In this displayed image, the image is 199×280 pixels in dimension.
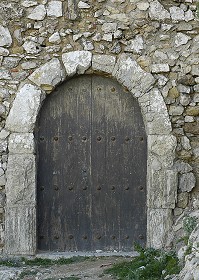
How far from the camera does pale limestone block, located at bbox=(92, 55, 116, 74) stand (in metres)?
6.42

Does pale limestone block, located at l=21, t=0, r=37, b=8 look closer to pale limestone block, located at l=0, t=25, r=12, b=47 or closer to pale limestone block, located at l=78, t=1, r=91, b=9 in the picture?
pale limestone block, located at l=0, t=25, r=12, b=47

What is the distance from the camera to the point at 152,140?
641cm

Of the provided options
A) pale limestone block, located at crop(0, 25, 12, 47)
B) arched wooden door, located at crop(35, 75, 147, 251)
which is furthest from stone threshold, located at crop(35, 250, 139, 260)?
pale limestone block, located at crop(0, 25, 12, 47)

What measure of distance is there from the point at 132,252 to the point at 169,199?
0.71m

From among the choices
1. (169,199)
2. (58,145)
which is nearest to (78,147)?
(58,145)

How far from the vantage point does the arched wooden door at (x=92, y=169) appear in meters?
6.62

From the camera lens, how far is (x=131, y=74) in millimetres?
6418

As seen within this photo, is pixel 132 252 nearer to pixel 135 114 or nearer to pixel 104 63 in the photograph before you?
pixel 135 114

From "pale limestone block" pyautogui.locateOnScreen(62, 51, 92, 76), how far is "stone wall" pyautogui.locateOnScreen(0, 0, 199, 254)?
0.03ft

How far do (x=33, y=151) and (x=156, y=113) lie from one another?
1.35 m

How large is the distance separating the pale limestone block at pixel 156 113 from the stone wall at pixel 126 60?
1 centimetres

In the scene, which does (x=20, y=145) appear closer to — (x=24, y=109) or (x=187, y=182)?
(x=24, y=109)

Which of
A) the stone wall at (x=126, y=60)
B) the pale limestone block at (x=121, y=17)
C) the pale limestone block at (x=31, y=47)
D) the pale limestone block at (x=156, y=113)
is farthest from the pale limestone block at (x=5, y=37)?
the pale limestone block at (x=156, y=113)

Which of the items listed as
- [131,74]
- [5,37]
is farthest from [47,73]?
[131,74]
